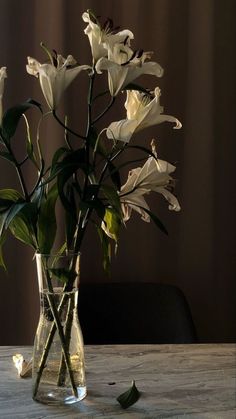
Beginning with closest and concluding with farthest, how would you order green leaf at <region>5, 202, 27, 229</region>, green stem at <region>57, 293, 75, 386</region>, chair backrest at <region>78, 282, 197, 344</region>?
green leaf at <region>5, 202, 27, 229</region>, green stem at <region>57, 293, 75, 386</region>, chair backrest at <region>78, 282, 197, 344</region>

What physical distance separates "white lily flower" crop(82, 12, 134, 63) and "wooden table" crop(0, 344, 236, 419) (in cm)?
60

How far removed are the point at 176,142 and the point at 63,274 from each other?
1.05m

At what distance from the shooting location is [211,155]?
1.98 metres

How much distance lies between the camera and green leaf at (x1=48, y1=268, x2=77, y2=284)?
3.27 feet

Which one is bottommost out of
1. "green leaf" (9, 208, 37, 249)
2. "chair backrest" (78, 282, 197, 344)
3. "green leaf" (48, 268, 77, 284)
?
"chair backrest" (78, 282, 197, 344)

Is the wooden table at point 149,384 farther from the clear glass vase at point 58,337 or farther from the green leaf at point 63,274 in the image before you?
the green leaf at point 63,274

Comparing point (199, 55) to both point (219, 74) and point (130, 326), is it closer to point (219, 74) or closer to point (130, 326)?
point (219, 74)

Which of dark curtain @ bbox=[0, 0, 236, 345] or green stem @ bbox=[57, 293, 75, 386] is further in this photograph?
dark curtain @ bbox=[0, 0, 236, 345]

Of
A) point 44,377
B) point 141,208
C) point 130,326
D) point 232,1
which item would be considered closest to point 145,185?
point 141,208

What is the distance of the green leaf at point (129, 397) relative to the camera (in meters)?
1.08

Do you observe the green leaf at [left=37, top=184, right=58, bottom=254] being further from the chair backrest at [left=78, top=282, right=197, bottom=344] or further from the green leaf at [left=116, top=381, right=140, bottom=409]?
the chair backrest at [left=78, top=282, right=197, bottom=344]

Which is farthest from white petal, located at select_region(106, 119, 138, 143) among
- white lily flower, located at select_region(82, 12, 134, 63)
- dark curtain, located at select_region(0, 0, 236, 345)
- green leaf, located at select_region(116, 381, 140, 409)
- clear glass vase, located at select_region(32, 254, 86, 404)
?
dark curtain, located at select_region(0, 0, 236, 345)

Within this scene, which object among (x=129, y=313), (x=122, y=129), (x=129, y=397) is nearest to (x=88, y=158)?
(x=122, y=129)

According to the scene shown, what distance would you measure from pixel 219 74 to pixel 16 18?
2.17 feet
